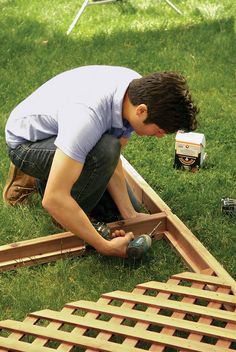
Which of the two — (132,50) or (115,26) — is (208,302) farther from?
(115,26)

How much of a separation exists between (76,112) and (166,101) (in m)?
0.41

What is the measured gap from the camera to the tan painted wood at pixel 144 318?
265cm

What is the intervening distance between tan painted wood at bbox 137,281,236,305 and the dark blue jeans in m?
0.59

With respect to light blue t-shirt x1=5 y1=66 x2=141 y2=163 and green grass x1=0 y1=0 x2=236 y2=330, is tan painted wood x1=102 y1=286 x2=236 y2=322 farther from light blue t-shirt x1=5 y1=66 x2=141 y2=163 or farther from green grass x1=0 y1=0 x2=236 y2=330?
light blue t-shirt x1=5 y1=66 x2=141 y2=163

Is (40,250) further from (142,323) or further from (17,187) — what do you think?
(142,323)

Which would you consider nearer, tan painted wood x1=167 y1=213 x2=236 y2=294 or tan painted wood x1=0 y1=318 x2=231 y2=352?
tan painted wood x1=0 y1=318 x2=231 y2=352

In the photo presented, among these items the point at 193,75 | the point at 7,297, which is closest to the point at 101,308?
the point at 7,297

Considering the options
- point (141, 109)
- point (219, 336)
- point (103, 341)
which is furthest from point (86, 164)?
point (219, 336)

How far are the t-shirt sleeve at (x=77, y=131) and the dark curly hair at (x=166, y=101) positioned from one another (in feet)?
0.71

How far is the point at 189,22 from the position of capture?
6.23 metres

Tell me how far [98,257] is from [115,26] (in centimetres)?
340

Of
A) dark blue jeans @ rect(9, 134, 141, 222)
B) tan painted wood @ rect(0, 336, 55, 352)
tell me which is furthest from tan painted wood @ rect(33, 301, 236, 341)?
dark blue jeans @ rect(9, 134, 141, 222)

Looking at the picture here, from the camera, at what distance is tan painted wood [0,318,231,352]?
2.58m

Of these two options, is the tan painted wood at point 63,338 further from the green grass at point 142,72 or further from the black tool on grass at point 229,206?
the black tool on grass at point 229,206
